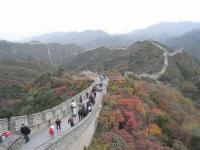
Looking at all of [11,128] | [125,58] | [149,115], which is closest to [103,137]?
[11,128]

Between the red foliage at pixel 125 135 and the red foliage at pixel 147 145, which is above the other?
the red foliage at pixel 125 135

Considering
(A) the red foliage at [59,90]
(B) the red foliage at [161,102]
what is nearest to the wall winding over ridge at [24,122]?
Answer: (B) the red foliage at [161,102]

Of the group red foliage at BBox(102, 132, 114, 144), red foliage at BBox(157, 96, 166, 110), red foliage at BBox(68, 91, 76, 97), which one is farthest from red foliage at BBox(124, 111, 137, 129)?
red foliage at BBox(68, 91, 76, 97)

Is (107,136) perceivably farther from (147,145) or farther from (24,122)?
(24,122)

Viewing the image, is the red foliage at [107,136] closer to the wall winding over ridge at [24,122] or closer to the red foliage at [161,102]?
the wall winding over ridge at [24,122]

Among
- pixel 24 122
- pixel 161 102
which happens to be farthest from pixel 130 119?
pixel 161 102

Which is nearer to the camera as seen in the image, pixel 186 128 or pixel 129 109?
pixel 129 109

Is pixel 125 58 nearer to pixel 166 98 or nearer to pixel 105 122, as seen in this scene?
pixel 166 98

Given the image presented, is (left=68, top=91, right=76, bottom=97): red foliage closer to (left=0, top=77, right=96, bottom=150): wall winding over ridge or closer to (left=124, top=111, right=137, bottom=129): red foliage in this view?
(left=124, top=111, right=137, bottom=129): red foliage
